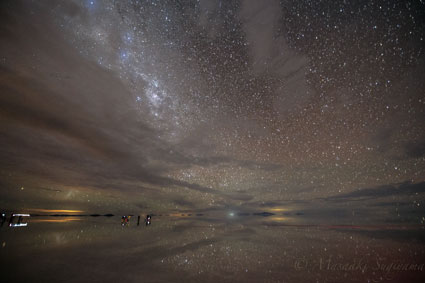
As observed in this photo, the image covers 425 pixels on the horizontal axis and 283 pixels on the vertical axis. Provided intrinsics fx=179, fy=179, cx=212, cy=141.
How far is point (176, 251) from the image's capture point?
9.07m

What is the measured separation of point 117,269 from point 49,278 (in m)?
1.84

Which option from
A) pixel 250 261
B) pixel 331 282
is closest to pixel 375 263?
pixel 331 282

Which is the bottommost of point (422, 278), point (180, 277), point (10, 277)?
point (422, 278)

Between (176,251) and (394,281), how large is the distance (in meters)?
8.32

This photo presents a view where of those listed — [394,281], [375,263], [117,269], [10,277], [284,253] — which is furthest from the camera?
[284,253]

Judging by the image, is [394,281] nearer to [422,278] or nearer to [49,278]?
[422,278]

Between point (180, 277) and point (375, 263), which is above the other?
point (180, 277)

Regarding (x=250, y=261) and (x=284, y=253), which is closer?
(x=250, y=261)

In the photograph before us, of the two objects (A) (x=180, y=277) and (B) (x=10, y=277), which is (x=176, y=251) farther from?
(B) (x=10, y=277)

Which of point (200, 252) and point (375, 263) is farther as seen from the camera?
point (200, 252)

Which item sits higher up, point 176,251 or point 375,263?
point 176,251

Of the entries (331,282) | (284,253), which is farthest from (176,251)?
(331,282)

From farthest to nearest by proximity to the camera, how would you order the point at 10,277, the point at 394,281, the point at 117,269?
the point at 117,269 → the point at 394,281 → the point at 10,277

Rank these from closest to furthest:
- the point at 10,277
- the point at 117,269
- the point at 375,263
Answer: the point at 10,277
the point at 117,269
the point at 375,263
